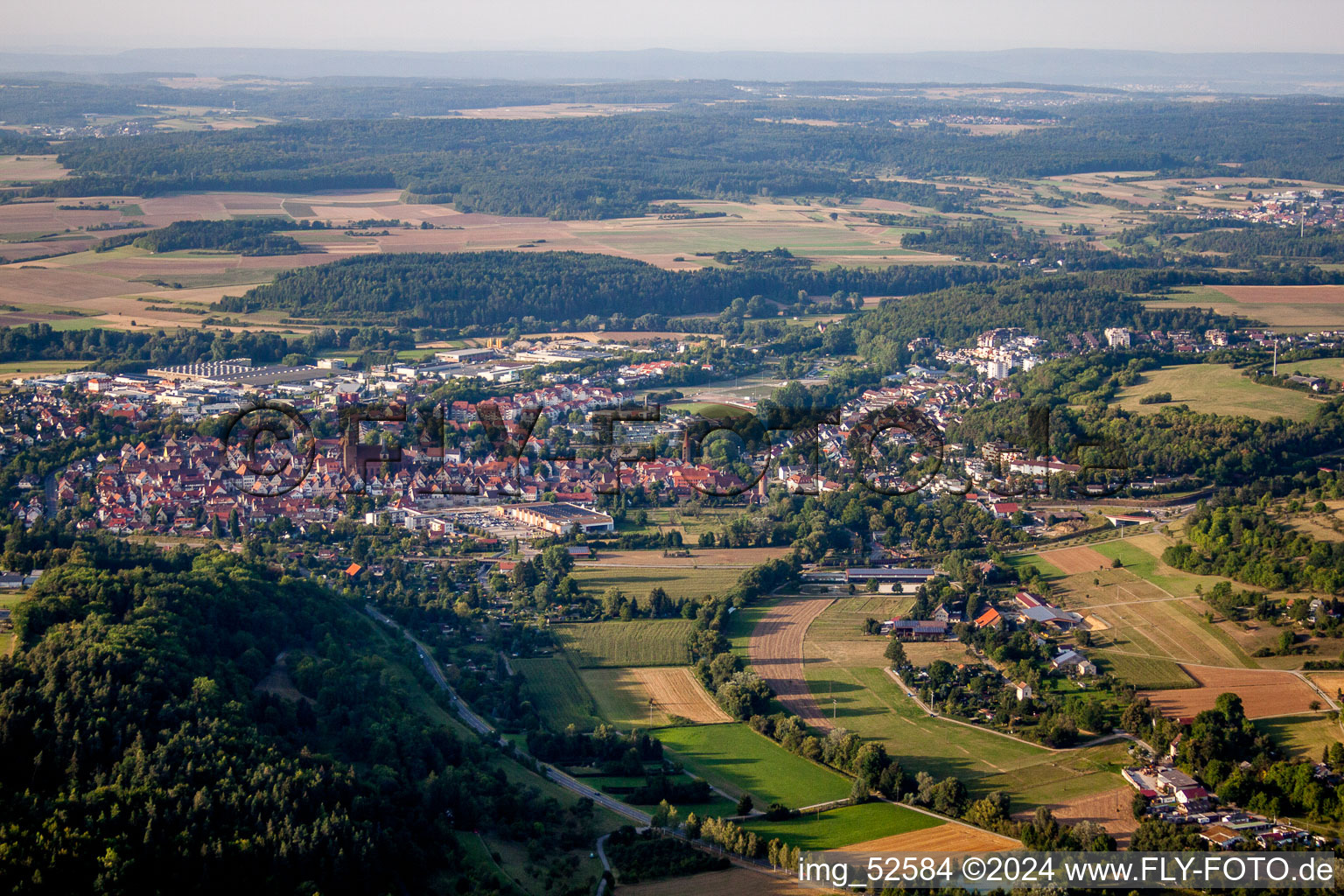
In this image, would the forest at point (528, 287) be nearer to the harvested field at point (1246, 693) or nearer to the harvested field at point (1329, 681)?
the harvested field at point (1246, 693)

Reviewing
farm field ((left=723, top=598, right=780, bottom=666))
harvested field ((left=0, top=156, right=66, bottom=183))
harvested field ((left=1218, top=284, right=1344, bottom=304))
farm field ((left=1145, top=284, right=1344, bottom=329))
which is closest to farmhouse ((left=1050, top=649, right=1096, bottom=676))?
farm field ((left=723, top=598, right=780, bottom=666))

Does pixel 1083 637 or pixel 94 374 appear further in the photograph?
pixel 94 374

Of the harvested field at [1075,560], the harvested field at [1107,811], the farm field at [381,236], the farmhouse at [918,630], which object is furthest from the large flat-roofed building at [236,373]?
the harvested field at [1107,811]

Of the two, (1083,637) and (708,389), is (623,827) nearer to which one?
(1083,637)

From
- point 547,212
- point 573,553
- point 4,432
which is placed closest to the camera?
point 573,553

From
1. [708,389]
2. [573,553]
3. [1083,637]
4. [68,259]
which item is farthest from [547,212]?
Answer: [1083,637]

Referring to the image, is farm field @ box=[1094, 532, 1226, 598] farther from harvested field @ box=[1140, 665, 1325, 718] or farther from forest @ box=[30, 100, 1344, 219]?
forest @ box=[30, 100, 1344, 219]

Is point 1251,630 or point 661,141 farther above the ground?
point 661,141
